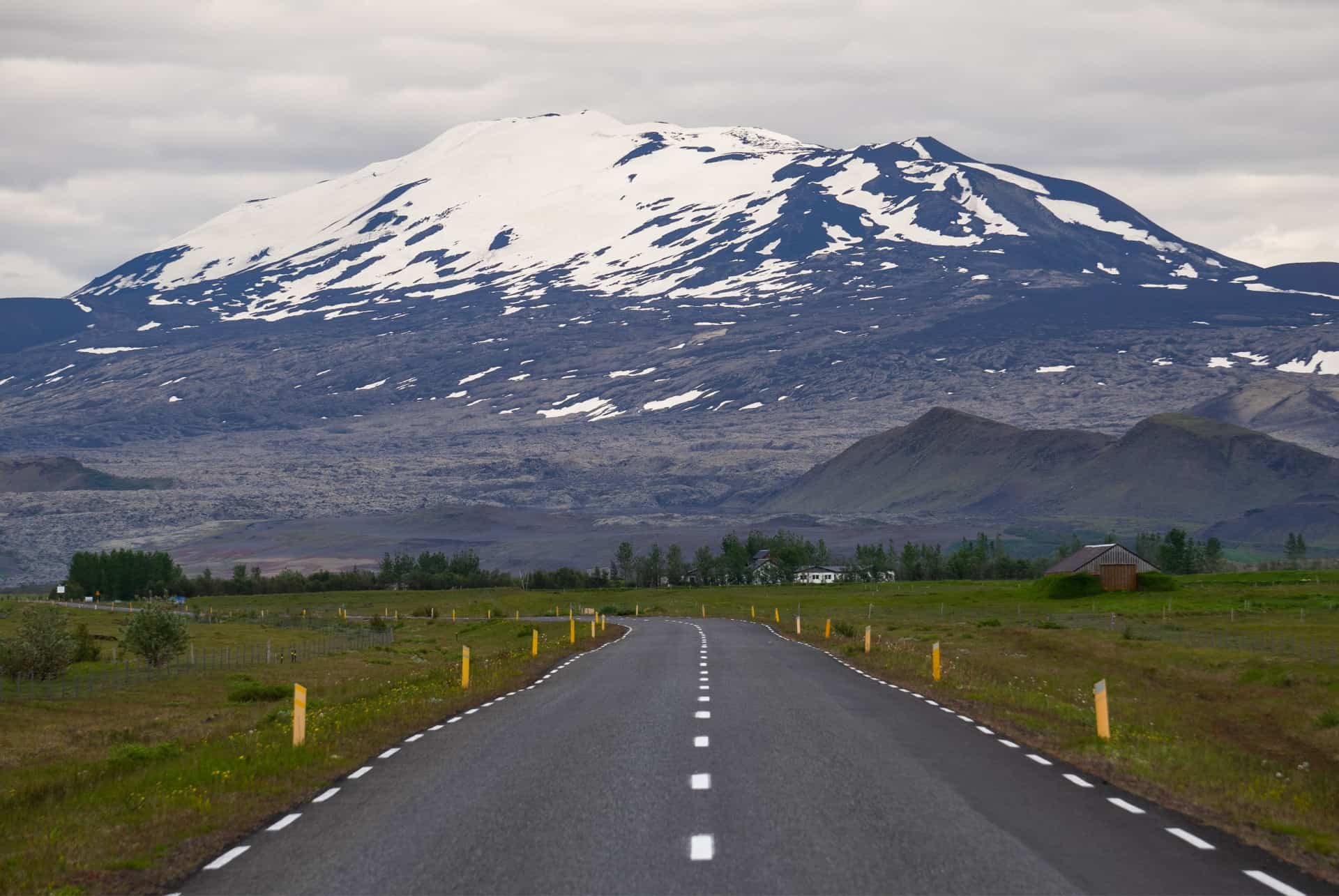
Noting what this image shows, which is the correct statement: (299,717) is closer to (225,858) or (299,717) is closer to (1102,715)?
(225,858)

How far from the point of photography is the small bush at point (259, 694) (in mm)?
44625

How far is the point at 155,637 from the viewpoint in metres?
61.0

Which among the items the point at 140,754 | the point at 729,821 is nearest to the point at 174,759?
the point at 140,754

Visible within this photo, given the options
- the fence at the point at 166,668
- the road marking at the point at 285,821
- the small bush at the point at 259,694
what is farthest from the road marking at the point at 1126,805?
the fence at the point at 166,668

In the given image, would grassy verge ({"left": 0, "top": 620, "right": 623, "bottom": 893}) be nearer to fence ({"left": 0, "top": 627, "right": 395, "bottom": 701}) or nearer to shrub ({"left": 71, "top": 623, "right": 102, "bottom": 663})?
fence ({"left": 0, "top": 627, "right": 395, "bottom": 701})

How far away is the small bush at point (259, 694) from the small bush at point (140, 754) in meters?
17.3

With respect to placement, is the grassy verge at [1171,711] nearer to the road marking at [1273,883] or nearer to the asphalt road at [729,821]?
the road marking at [1273,883]

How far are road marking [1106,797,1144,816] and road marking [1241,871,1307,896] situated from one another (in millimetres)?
3236

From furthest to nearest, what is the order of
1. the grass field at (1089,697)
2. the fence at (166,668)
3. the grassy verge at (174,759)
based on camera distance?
the fence at (166,668) < the grass field at (1089,697) < the grassy verge at (174,759)

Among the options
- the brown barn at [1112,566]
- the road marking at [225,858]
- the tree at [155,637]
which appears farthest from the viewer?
the brown barn at [1112,566]

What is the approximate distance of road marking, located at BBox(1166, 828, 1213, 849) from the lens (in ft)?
48.9

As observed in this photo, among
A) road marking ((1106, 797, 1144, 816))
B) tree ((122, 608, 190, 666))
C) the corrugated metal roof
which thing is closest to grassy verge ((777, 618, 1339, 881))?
road marking ((1106, 797, 1144, 816))

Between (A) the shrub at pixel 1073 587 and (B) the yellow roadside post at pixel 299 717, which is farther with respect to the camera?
(A) the shrub at pixel 1073 587

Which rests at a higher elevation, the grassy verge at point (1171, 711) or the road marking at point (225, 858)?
the road marking at point (225, 858)
